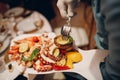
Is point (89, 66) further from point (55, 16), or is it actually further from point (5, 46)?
point (55, 16)

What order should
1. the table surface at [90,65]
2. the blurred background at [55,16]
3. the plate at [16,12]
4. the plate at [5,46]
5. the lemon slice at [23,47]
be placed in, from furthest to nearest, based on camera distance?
the blurred background at [55,16]
the plate at [16,12]
the plate at [5,46]
the lemon slice at [23,47]
the table surface at [90,65]

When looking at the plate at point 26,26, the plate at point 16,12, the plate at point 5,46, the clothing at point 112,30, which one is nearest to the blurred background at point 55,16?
the plate at point 16,12

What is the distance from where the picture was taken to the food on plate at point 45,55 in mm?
896

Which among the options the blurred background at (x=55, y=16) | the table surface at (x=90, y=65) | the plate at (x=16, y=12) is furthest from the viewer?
the blurred background at (x=55, y=16)

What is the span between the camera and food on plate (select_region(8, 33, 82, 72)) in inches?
35.3

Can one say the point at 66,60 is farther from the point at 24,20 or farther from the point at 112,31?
the point at 24,20

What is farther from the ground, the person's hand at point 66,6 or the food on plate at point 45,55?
the person's hand at point 66,6

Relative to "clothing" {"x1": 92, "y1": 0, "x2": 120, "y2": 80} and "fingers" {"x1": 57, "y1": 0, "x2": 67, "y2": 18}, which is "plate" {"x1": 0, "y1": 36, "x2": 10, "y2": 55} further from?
"clothing" {"x1": 92, "y1": 0, "x2": 120, "y2": 80}

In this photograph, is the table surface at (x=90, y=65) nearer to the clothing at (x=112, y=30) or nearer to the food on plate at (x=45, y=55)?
the food on plate at (x=45, y=55)

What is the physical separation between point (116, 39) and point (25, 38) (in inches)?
24.7

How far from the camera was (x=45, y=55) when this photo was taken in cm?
92

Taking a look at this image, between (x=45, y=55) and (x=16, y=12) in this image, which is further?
(x=16, y=12)

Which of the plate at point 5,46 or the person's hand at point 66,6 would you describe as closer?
the person's hand at point 66,6

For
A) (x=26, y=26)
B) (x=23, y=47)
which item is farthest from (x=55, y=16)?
(x=23, y=47)
